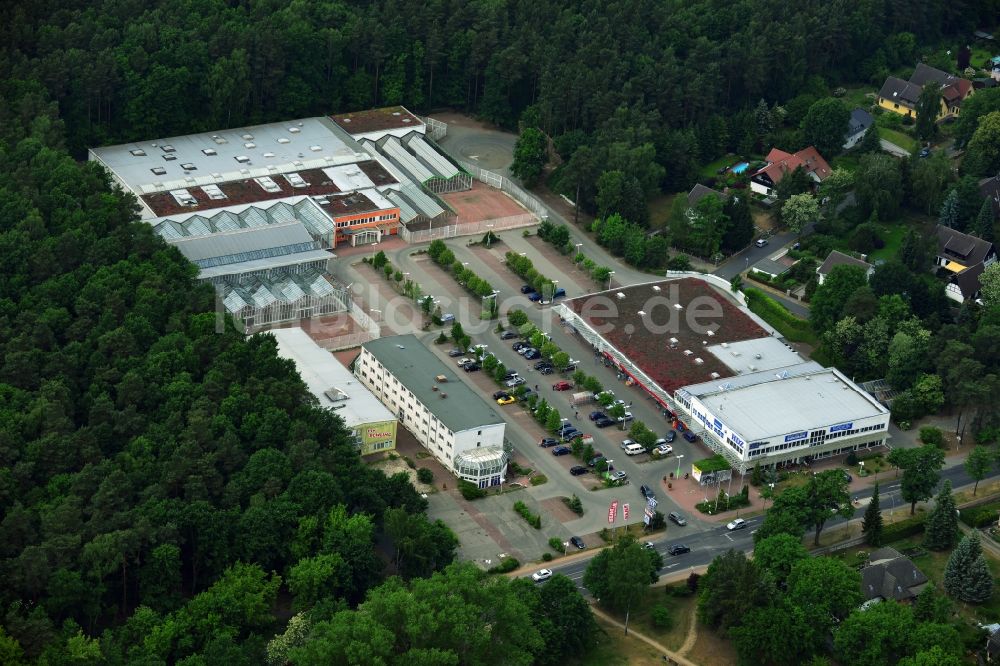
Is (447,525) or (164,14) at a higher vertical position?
(164,14)

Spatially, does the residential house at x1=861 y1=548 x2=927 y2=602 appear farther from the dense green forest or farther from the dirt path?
the dense green forest

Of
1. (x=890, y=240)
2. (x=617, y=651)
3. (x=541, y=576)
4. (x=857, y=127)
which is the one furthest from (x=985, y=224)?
(x=617, y=651)

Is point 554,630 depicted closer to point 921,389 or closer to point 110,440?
point 110,440

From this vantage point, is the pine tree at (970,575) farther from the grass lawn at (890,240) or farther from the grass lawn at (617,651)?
the grass lawn at (890,240)

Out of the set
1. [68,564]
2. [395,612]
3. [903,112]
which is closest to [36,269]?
[68,564]

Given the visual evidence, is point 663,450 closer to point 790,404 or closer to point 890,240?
point 790,404
